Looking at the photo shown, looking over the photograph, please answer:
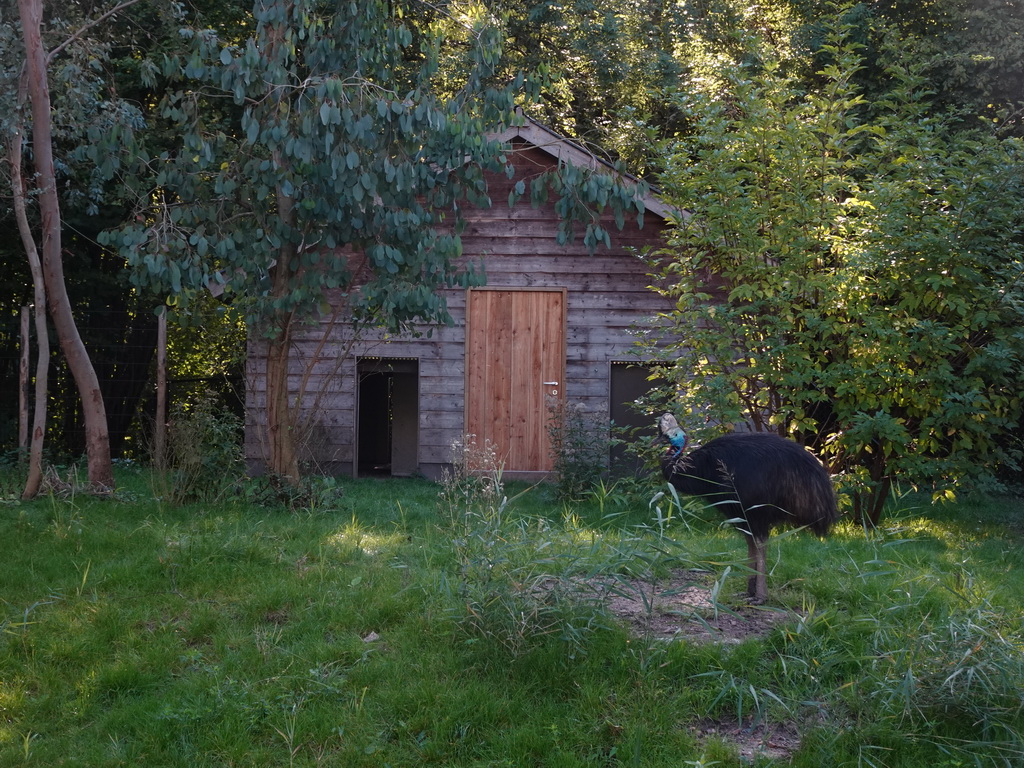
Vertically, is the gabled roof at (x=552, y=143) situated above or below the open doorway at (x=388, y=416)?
above

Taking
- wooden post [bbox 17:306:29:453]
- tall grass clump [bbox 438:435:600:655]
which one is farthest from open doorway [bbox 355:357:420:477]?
tall grass clump [bbox 438:435:600:655]

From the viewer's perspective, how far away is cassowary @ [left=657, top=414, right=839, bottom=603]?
4867 mm

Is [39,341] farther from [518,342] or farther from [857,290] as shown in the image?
[857,290]

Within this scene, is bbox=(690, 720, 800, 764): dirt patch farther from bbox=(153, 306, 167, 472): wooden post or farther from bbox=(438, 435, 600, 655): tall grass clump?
bbox=(153, 306, 167, 472): wooden post

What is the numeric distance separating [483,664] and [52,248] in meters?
6.01

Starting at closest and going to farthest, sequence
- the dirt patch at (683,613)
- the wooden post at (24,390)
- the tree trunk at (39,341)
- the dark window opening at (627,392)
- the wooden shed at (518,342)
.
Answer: the dirt patch at (683,613) → the tree trunk at (39,341) → the wooden post at (24,390) → the wooden shed at (518,342) → the dark window opening at (627,392)

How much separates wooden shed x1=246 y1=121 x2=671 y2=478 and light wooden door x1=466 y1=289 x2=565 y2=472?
13 mm

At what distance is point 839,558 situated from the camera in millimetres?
6152

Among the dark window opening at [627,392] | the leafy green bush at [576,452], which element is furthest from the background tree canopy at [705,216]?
the dark window opening at [627,392]

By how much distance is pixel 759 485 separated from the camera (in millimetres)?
4859

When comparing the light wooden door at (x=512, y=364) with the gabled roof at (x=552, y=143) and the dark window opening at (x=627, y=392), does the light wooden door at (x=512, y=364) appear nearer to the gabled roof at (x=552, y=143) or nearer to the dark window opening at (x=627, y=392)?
the dark window opening at (x=627, y=392)

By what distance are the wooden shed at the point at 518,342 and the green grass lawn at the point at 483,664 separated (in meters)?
6.09

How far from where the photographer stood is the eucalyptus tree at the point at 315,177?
22.4 ft

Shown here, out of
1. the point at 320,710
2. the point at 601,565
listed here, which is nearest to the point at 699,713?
the point at 601,565
